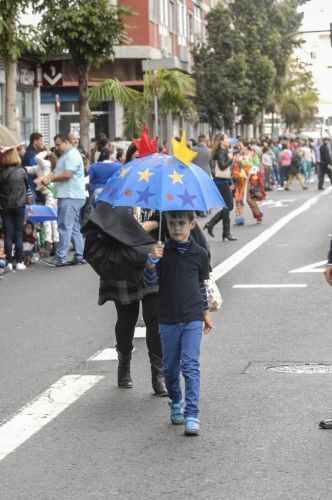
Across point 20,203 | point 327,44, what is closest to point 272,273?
point 20,203

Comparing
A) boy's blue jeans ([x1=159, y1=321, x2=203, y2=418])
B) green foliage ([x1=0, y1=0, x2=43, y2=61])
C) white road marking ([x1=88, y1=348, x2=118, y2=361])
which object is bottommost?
white road marking ([x1=88, y1=348, x2=118, y2=361])

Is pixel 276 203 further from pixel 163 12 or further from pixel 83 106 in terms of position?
pixel 163 12

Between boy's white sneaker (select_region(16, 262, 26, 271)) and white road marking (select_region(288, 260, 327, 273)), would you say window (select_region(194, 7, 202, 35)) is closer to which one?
boy's white sneaker (select_region(16, 262, 26, 271))

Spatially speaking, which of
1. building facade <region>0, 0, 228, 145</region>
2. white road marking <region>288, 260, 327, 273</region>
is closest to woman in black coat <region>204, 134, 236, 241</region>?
white road marking <region>288, 260, 327, 273</region>

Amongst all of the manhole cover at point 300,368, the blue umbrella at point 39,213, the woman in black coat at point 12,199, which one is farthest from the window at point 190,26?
the manhole cover at point 300,368

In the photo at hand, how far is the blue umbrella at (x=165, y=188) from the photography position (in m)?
7.56

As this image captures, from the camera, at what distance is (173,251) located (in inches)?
312

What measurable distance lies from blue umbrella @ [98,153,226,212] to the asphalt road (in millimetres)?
1297

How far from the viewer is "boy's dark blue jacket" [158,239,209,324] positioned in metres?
7.88

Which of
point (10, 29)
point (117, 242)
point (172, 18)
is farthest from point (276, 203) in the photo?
point (117, 242)

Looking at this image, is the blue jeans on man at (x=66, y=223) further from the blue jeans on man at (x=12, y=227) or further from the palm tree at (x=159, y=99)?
the palm tree at (x=159, y=99)

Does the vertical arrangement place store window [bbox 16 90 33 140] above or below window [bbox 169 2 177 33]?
below

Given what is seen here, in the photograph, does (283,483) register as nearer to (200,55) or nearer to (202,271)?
(202,271)

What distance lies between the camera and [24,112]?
1457 inches
